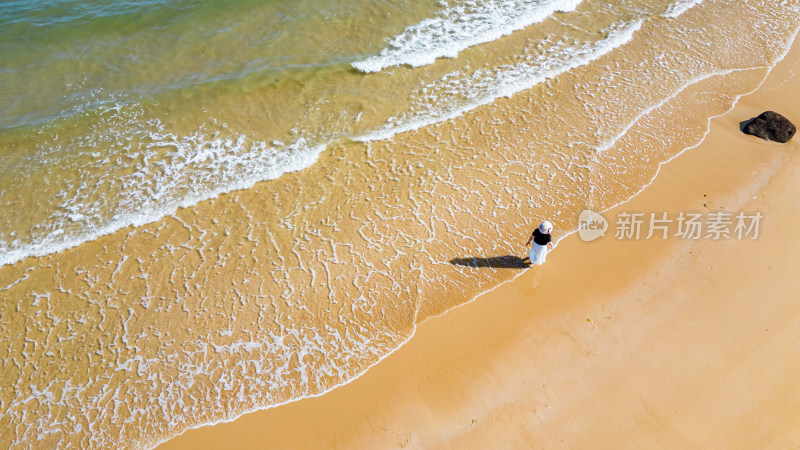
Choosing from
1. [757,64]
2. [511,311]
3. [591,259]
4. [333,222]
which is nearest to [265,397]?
[333,222]

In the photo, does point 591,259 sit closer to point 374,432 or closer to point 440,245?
point 440,245

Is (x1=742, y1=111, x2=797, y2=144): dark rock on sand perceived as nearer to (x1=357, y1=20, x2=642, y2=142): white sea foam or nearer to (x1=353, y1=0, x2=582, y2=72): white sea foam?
(x1=357, y1=20, x2=642, y2=142): white sea foam

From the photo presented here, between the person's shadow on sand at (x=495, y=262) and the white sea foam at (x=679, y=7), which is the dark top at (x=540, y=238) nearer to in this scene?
the person's shadow on sand at (x=495, y=262)

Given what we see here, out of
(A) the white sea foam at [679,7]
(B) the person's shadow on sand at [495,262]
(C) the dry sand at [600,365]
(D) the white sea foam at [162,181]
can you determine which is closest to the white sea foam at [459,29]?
(A) the white sea foam at [679,7]

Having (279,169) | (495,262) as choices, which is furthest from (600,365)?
(279,169)

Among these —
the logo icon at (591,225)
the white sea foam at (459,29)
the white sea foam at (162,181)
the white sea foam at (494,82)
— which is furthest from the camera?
the white sea foam at (459,29)

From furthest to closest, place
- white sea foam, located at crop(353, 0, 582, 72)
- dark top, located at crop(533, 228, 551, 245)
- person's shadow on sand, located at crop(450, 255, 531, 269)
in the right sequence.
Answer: white sea foam, located at crop(353, 0, 582, 72) < person's shadow on sand, located at crop(450, 255, 531, 269) < dark top, located at crop(533, 228, 551, 245)

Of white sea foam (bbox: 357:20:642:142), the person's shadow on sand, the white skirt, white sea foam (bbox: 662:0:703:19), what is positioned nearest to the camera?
the white skirt

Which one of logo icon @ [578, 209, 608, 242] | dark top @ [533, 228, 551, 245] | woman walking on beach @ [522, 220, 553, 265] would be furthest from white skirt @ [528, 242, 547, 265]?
logo icon @ [578, 209, 608, 242]
